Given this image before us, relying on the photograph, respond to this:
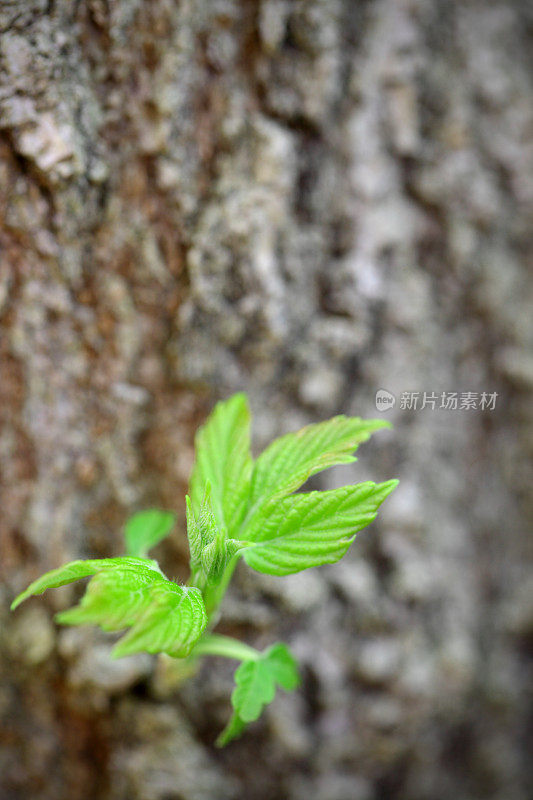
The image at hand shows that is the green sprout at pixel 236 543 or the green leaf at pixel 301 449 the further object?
the green leaf at pixel 301 449

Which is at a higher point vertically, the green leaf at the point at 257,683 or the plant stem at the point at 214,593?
the plant stem at the point at 214,593

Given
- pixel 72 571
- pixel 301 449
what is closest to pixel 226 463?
pixel 301 449

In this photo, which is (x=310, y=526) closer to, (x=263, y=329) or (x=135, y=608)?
(x=135, y=608)

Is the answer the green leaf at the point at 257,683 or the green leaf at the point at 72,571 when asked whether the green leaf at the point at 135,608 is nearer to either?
the green leaf at the point at 72,571

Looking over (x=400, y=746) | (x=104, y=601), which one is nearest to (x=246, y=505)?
(x=104, y=601)

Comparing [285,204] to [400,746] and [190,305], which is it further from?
[400,746]

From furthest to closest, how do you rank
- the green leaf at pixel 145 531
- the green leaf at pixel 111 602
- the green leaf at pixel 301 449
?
the green leaf at pixel 145 531 < the green leaf at pixel 301 449 < the green leaf at pixel 111 602

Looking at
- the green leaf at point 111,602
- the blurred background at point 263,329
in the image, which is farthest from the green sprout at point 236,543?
the blurred background at point 263,329
